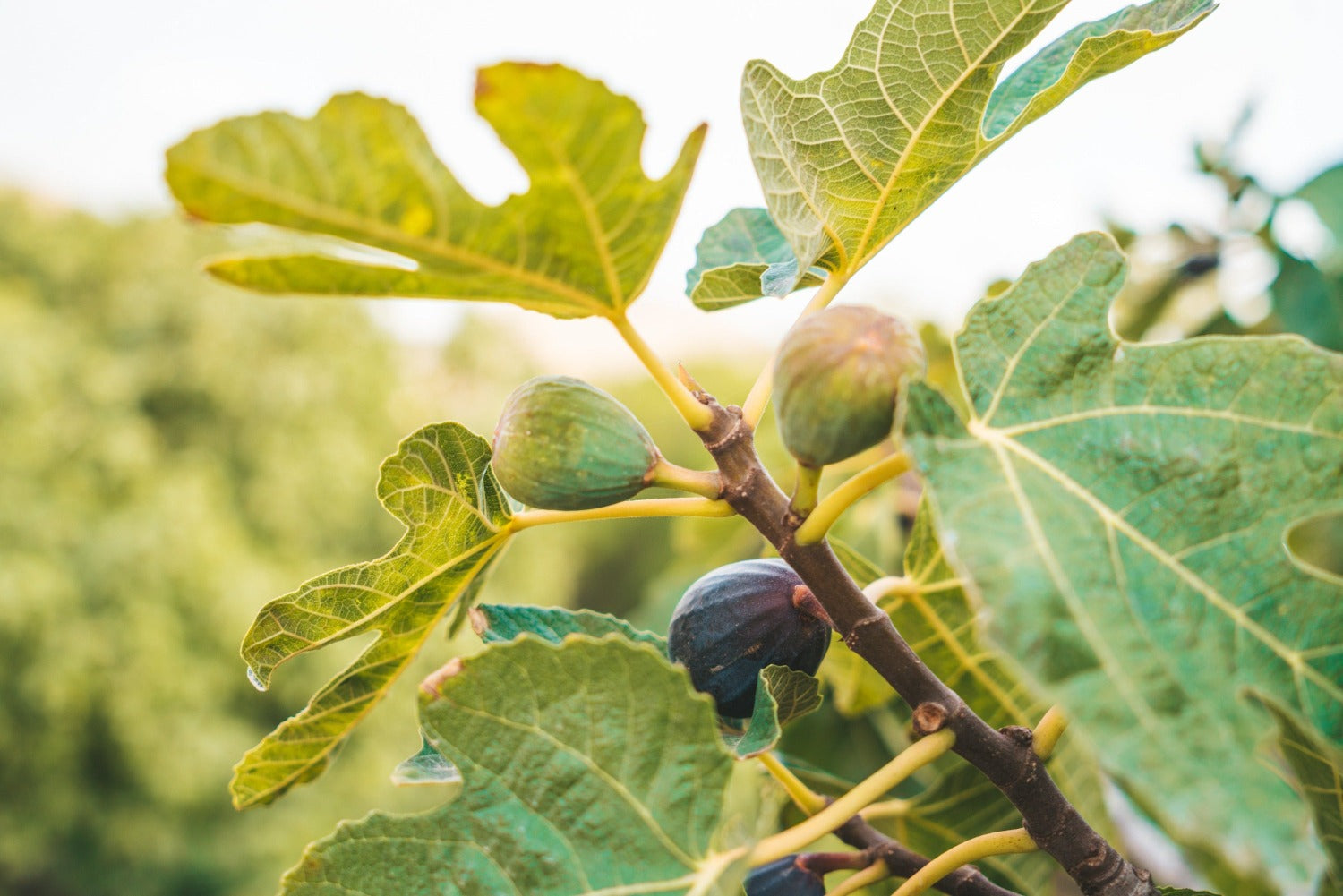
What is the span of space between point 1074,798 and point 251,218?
1.41 metres

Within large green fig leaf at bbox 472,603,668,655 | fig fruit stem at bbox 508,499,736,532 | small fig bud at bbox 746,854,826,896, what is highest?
fig fruit stem at bbox 508,499,736,532

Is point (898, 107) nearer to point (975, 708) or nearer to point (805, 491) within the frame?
point (805, 491)

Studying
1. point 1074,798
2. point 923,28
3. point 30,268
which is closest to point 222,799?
point 30,268

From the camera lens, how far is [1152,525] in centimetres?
65

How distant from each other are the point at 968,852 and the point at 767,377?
462 mm

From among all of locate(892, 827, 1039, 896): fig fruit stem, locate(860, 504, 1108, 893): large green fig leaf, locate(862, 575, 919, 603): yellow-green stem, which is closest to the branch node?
locate(892, 827, 1039, 896): fig fruit stem

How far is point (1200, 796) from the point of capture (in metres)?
0.52

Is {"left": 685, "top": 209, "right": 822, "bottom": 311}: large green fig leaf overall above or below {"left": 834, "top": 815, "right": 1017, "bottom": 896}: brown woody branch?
above

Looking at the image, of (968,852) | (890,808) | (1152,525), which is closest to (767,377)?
(1152,525)

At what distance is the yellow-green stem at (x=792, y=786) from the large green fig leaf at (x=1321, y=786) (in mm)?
465

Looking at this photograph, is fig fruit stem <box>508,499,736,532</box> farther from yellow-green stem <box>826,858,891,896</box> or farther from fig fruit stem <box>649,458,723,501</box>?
yellow-green stem <box>826,858,891,896</box>

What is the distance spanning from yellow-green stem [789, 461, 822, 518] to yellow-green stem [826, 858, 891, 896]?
1.27ft

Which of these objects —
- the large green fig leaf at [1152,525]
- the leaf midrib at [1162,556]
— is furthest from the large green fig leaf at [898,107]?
the leaf midrib at [1162,556]

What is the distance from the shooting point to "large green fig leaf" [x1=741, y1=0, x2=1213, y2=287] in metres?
0.87
